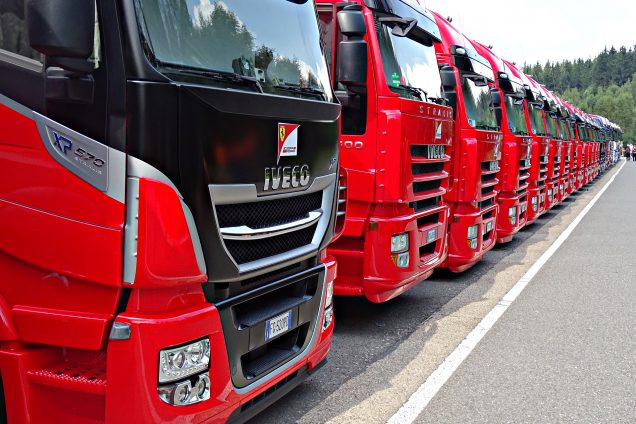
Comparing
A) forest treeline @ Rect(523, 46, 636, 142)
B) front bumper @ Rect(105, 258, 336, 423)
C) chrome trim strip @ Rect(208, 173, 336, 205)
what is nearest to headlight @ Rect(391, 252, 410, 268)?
chrome trim strip @ Rect(208, 173, 336, 205)

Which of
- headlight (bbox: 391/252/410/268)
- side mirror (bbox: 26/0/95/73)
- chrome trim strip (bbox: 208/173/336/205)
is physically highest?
side mirror (bbox: 26/0/95/73)

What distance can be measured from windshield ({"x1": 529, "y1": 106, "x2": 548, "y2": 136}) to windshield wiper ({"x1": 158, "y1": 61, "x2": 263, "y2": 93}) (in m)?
10.2

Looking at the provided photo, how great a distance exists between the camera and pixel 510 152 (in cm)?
999

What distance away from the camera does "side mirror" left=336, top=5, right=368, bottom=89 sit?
4.77 meters

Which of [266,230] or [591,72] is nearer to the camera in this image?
[266,230]

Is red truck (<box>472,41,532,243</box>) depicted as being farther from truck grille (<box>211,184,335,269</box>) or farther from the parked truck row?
the parked truck row

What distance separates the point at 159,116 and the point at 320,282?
65.2 inches

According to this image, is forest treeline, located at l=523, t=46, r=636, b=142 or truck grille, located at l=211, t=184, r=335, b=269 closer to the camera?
truck grille, located at l=211, t=184, r=335, b=269

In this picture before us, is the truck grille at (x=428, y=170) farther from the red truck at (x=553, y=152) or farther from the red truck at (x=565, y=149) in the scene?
the red truck at (x=565, y=149)

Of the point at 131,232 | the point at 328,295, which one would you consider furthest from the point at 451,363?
the point at 131,232

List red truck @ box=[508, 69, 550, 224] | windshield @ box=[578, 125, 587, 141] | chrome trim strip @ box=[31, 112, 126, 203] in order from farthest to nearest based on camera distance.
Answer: windshield @ box=[578, 125, 587, 141] → red truck @ box=[508, 69, 550, 224] → chrome trim strip @ box=[31, 112, 126, 203]

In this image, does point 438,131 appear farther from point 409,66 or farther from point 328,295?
point 328,295

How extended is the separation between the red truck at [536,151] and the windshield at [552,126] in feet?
3.59

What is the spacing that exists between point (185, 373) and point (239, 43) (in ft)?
5.19
